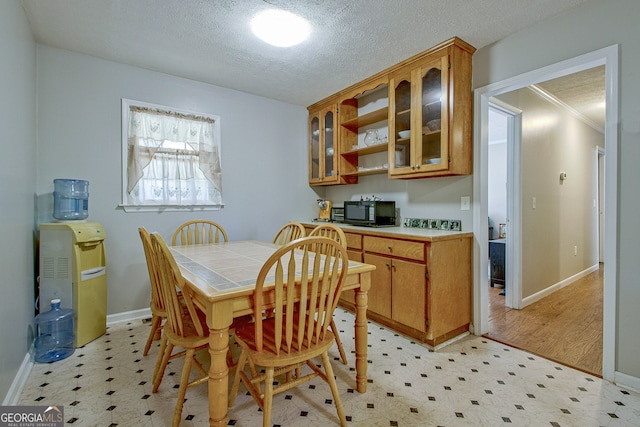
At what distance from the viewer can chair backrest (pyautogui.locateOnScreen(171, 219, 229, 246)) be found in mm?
2909

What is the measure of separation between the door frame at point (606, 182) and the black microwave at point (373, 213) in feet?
2.77

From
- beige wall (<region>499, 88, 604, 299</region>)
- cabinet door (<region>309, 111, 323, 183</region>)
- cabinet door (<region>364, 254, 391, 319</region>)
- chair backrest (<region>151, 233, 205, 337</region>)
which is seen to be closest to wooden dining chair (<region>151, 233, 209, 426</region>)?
chair backrest (<region>151, 233, 205, 337</region>)

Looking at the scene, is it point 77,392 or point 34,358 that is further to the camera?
point 34,358

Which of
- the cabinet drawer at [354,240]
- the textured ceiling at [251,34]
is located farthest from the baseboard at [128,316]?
the textured ceiling at [251,34]

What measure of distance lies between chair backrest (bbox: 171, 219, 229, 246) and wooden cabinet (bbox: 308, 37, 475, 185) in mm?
1541

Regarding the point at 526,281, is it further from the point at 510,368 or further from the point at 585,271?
the point at 585,271

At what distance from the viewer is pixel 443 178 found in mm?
2787

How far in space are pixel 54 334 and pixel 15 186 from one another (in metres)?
1.14

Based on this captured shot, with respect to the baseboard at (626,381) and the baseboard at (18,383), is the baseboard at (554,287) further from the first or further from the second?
the baseboard at (18,383)

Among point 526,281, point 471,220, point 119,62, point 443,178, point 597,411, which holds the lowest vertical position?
point 597,411

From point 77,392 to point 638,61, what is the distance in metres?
3.90

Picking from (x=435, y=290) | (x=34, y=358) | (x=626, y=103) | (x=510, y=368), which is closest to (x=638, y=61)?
(x=626, y=103)

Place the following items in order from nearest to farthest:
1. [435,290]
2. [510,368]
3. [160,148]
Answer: [510,368] → [435,290] → [160,148]

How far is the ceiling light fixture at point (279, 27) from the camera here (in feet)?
6.75
